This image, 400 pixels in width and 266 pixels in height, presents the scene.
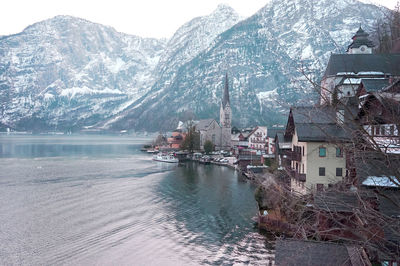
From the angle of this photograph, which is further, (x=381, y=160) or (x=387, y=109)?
(x=381, y=160)

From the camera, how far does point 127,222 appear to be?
2845 centimetres

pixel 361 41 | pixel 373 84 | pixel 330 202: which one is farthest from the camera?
pixel 361 41

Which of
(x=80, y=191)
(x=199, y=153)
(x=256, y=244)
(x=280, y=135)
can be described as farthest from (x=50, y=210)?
(x=199, y=153)

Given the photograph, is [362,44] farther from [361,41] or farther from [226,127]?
[226,127]

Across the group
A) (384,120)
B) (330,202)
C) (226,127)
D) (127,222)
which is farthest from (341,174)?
(226,127)

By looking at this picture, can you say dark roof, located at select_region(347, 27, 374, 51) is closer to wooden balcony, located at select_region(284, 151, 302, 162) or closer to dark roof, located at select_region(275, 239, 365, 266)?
wooden balcony, located at select_region(284, 151, 302, 162)

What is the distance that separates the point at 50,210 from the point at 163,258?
663 inches

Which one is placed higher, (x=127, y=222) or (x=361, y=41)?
(x=361, y=41)

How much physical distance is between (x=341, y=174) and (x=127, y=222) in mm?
17364

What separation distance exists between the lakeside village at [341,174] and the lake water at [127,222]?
3.66 meters

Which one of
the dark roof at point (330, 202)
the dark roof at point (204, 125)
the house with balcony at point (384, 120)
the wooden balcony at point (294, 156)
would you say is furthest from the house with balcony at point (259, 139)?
the dark roof at point (330, 202)

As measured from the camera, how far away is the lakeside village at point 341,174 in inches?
200

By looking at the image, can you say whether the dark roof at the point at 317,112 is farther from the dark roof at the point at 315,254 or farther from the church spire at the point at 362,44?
the church spire at the point at 362,44

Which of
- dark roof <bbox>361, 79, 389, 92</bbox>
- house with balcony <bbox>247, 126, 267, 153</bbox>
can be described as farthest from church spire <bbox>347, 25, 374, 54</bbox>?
dark roof <bbox>361, 79, 389, 92</bbox>
